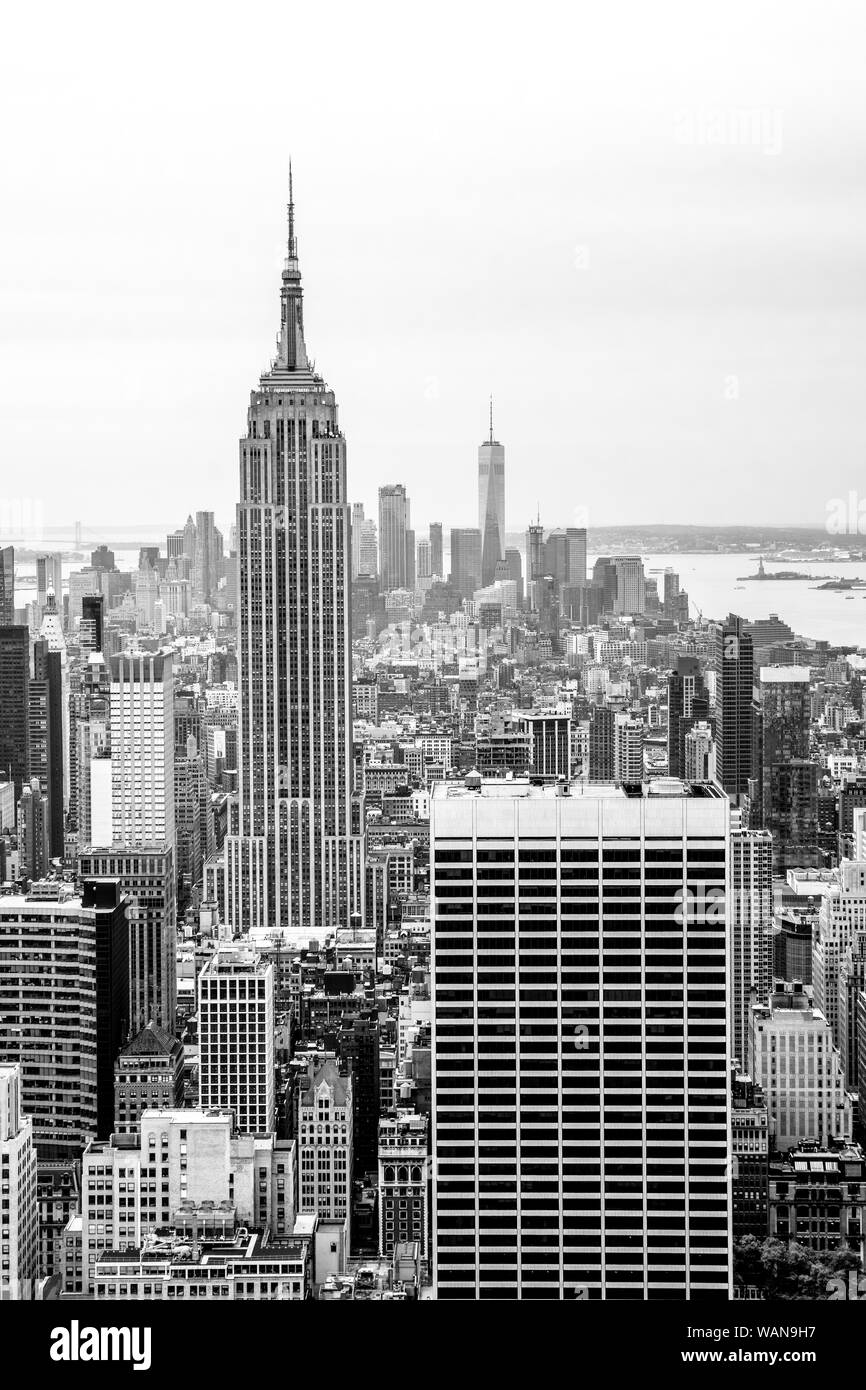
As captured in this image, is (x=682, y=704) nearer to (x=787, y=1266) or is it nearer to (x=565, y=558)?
(x=565, y=558)


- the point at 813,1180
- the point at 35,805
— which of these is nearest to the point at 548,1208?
the point at 813,1180

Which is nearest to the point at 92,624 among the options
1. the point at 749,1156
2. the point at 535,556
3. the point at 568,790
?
the point at 535,556

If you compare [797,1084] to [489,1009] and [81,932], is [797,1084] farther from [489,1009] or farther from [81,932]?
[81,932]

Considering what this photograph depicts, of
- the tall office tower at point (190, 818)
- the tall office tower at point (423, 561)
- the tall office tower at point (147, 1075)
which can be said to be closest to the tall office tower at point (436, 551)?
the tall office tower at point (423, 561)

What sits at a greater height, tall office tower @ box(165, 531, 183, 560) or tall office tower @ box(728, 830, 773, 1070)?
tall office tower @ box(165, 531, 183, 560)

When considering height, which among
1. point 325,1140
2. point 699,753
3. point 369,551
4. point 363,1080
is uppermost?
point 369,551

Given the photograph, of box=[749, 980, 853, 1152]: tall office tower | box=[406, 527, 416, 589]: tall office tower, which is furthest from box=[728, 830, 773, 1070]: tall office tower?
box=[406, 527, 416, 589]: tall office tower

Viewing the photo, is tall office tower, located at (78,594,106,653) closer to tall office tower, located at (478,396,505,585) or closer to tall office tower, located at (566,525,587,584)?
tall office tower, located at (478,396,505,585)

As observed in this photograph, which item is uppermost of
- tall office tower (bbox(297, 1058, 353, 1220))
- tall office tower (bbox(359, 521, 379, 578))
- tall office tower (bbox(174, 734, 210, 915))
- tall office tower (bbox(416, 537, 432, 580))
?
tall office tower (bbox(359, 521, 379, 578))
